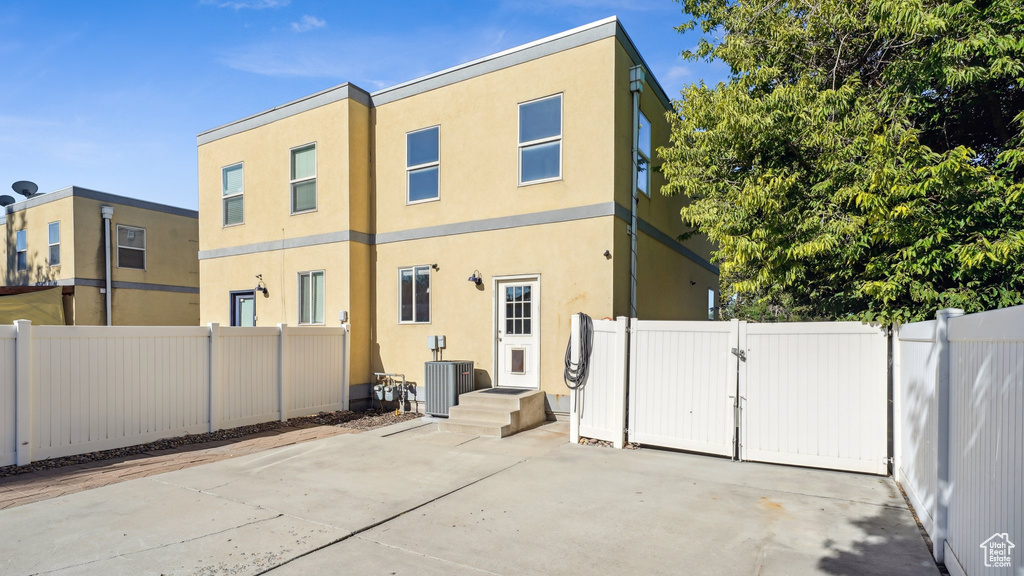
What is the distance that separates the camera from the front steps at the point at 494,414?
327 inches

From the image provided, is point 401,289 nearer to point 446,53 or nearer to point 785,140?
point 446,53

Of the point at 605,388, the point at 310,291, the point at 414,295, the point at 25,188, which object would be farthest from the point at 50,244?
the point at 605,388

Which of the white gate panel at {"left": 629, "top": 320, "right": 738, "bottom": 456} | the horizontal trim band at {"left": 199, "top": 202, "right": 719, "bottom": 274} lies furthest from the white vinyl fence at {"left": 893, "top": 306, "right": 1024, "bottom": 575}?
the horizontal trim band at {"left": 199, "top": 202, "right": 719, "bottom": 274}

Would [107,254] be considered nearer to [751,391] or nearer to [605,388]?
[605,388]

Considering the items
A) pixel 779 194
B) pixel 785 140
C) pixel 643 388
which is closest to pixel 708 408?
pixel 643 388

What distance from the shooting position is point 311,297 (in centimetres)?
1166

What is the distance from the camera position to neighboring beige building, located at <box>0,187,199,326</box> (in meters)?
16.7

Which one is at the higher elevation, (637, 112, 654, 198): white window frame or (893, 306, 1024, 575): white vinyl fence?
(637, 112, 654, 198): white window frame

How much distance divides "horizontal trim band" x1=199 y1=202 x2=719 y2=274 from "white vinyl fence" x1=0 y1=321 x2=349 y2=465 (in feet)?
6.78

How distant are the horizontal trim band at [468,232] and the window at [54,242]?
7.43m

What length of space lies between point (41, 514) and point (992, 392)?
7.40 meters

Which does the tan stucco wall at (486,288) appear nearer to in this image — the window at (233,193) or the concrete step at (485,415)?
the concrete step at (485,415)

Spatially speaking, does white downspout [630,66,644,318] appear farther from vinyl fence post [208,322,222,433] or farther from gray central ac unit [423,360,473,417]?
vinyl fence post [208,322,222,433]

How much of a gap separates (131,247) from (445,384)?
14.4 meters
